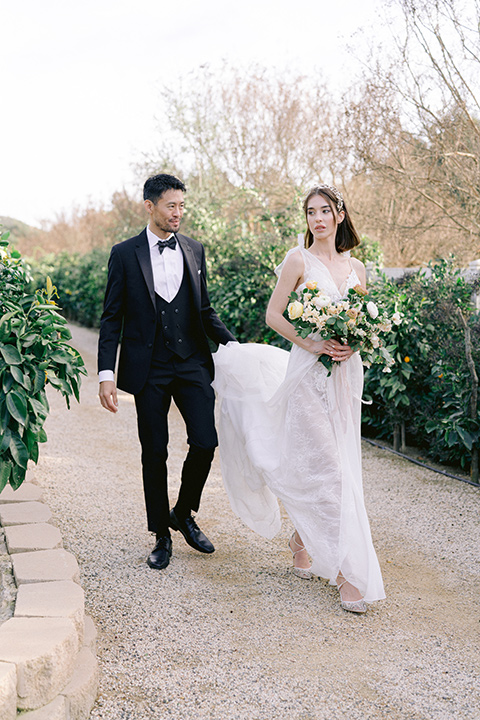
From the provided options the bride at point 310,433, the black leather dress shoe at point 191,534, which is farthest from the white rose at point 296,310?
the black leather dress shoe at point 191,534

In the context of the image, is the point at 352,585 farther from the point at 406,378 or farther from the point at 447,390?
the point at 406,378

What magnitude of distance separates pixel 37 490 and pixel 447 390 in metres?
3.37

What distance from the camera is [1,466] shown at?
10.1 ft

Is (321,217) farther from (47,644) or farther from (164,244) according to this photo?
(47,644)

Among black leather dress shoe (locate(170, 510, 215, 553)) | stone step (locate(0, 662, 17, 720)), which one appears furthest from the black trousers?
stone step (locate(0, 662, 17, 720))

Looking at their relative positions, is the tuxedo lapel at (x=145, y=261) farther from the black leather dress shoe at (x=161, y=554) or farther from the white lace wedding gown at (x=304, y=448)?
the black leather dress shoe at (x=161, y=554)

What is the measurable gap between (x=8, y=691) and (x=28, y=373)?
1.36 metres

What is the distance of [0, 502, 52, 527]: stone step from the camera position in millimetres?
3678

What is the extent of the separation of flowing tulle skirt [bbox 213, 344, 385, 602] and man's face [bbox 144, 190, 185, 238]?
0.77 metres

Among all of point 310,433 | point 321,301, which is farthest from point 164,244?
point 310,433

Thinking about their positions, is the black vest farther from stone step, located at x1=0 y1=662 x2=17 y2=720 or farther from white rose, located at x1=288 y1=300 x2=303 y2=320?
stone step, located at x1=0 y1=662 x2=17 y2=720

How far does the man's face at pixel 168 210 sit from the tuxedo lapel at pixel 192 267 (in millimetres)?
152

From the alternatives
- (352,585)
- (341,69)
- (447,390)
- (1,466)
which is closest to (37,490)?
(1,466)

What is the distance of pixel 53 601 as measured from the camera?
A: 2.76m
